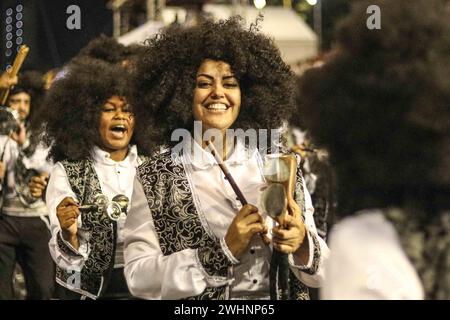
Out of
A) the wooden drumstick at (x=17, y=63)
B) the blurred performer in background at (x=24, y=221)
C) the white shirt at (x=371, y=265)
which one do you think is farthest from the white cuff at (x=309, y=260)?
the blurred performer in background at (x=24, y=221)

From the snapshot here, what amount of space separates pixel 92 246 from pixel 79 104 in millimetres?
1144

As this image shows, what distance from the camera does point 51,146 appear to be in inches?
231

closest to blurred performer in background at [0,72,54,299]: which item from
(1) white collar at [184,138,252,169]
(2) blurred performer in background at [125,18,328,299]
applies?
(2) blurred performer in background at [125,18,328,299]

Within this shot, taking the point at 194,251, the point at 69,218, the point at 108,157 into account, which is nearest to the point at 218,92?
the point at 194,251

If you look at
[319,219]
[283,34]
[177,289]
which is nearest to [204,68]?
[177,289]

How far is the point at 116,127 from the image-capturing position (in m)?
5.50

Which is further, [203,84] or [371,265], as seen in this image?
[203,84]

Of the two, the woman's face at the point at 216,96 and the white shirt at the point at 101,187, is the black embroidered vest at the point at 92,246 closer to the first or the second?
the white shirt at the point at 101,187

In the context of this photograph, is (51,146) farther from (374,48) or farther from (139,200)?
(374,48)

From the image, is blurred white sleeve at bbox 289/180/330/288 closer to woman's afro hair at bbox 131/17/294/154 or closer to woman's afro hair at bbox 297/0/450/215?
woman's afro hair at bbox 131/17/294/154

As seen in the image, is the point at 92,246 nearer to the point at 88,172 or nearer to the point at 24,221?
the point at 88,172

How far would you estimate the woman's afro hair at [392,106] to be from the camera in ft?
7.38

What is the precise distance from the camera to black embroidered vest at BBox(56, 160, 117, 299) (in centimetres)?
490

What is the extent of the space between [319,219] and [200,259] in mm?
3537
